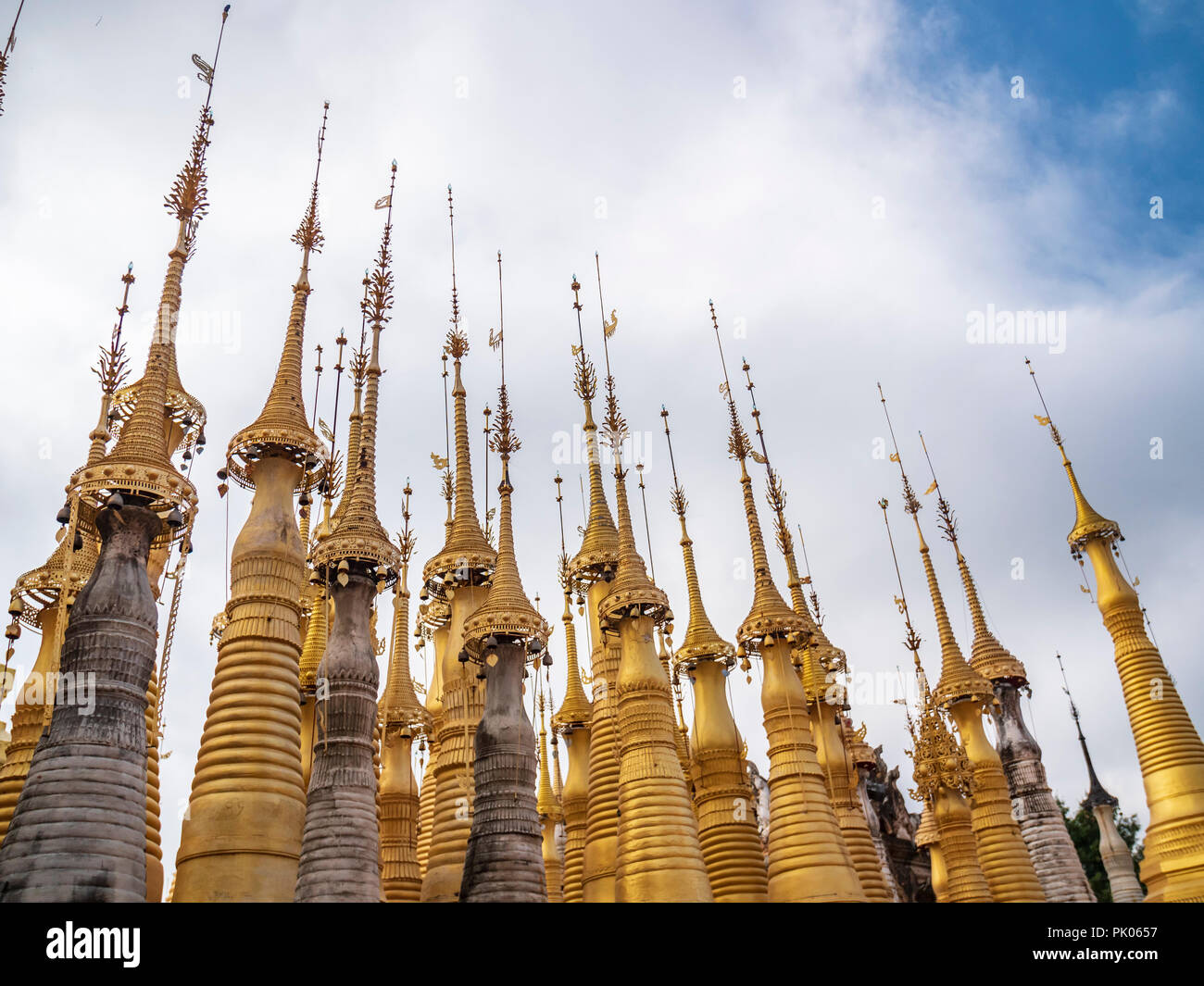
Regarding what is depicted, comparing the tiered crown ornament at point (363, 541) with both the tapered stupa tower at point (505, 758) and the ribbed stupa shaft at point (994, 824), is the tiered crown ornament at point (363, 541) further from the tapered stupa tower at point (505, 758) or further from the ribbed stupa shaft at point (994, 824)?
the ribbed stupa shaft at point (994, 824)

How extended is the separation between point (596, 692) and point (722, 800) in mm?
4731

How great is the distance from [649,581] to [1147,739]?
16.1m

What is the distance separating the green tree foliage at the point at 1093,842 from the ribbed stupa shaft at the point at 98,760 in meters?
58.5

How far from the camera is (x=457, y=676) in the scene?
1008 inches

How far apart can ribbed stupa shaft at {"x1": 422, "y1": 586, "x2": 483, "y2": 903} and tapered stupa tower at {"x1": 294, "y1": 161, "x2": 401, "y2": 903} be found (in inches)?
105

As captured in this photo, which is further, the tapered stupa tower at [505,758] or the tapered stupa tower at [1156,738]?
the tapered stupa tower at [1156,738]

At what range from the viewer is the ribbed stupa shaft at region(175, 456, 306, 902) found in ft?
61.5

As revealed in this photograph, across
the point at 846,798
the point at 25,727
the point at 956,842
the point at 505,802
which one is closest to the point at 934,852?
the point at 956,842

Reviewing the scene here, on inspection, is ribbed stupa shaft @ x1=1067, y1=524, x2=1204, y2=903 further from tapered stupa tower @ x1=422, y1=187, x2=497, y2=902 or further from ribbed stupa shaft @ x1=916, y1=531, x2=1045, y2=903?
tapered stupa tower @ x1=422, y1=187, x2=497, y2=902

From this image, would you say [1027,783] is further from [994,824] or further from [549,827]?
[549,827]

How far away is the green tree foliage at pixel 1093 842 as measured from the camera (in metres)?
63.2

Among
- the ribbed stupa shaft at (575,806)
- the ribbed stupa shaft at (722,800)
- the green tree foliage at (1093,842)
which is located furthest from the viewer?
the green tree foliage at (1093,842)

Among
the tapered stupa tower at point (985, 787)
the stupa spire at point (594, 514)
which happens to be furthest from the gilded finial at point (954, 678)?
the stupa spire at point (594, 514)
